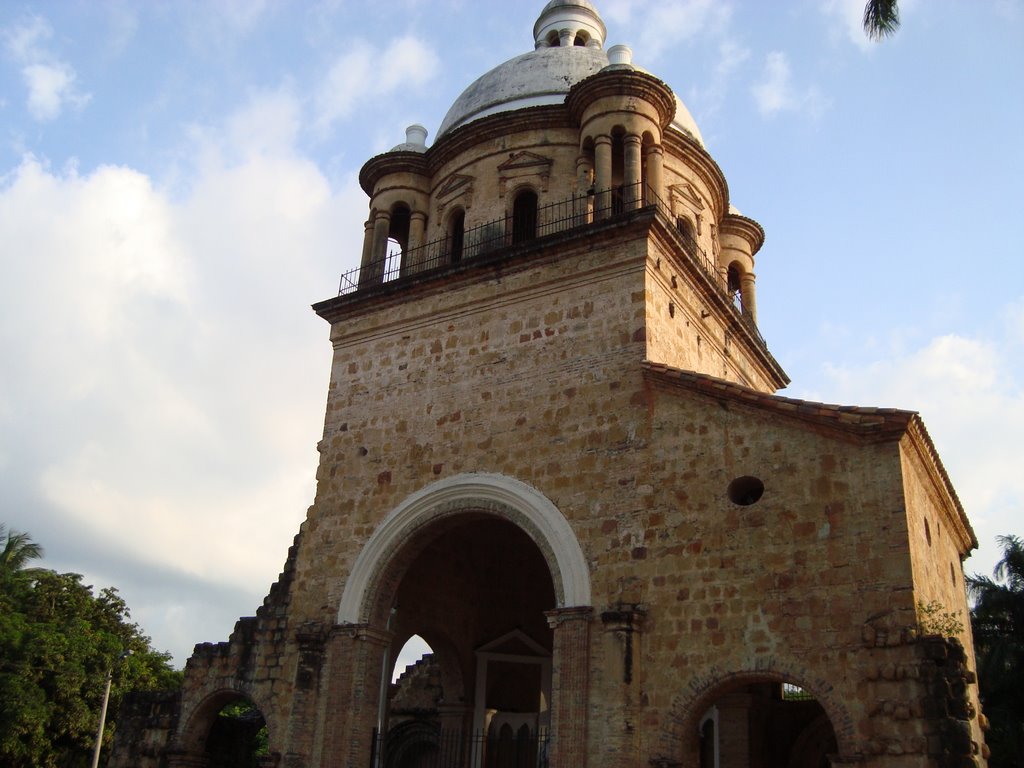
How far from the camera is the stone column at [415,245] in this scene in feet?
60.9

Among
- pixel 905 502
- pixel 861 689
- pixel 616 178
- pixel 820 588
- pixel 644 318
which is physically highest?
pixel 616 178

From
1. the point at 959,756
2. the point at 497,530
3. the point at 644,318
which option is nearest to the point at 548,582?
the point at 497,530

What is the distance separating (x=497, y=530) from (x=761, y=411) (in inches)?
275

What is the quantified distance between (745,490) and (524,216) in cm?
753

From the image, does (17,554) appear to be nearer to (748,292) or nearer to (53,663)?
(53,663)

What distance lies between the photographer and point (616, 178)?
18016 millimetres

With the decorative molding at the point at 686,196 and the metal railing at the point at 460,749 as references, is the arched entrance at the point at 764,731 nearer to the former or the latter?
the metal railing at the point at 460,749

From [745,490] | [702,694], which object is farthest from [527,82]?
[702,694]

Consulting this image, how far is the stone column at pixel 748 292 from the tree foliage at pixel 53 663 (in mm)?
21394

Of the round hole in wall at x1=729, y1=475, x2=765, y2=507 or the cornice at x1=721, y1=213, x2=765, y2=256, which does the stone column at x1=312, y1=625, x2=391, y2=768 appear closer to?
the round hole in wall at x1=729, y1=475, x2=765, y2=507

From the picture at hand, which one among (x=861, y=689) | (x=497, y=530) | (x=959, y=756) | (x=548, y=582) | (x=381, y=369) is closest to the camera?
(x=959, y=756)

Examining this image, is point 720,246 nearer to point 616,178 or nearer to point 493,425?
point 616,178

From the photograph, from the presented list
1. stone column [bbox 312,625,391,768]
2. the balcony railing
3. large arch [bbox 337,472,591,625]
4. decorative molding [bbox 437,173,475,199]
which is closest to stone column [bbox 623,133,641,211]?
the balcony railing

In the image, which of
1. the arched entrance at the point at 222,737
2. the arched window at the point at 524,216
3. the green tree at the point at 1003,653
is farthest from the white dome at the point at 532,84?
the green tree at the point at 1003,653
